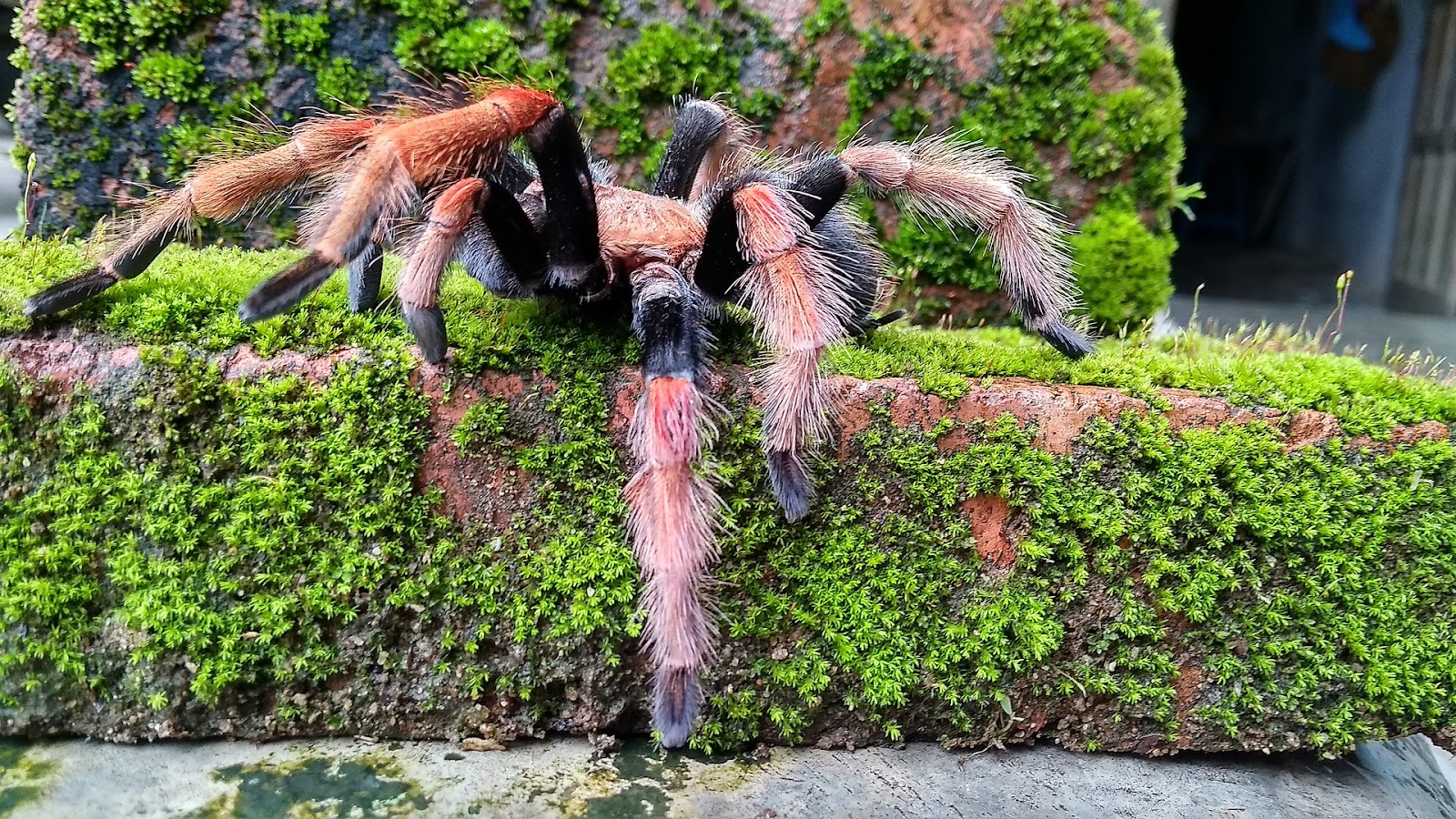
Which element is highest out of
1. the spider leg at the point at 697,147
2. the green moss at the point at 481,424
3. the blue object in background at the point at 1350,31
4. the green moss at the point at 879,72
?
the blue object in background at the point at 1350,31

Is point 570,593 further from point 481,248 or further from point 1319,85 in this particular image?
point 1319,85

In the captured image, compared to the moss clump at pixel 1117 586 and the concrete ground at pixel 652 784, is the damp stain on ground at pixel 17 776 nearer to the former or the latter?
the concrete ground at pixel 652 784

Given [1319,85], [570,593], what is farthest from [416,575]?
[1319,85]

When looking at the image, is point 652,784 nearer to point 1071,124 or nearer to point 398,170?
point 398,170

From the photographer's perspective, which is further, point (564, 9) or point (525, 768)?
point (564, 9)

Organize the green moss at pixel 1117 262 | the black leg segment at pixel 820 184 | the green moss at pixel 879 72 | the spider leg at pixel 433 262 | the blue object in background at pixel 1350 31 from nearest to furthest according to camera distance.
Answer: the spider leg at pixel 433 262, the black leg segment at pixel 820 184, the green moss at pixel 879 72, the green moss at pixel 1117 262, the blue object in background at pixel 1350 31

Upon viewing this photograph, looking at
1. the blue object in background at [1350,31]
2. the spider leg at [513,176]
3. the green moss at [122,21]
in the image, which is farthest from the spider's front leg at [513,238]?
the blue object in background at [1350,31]
